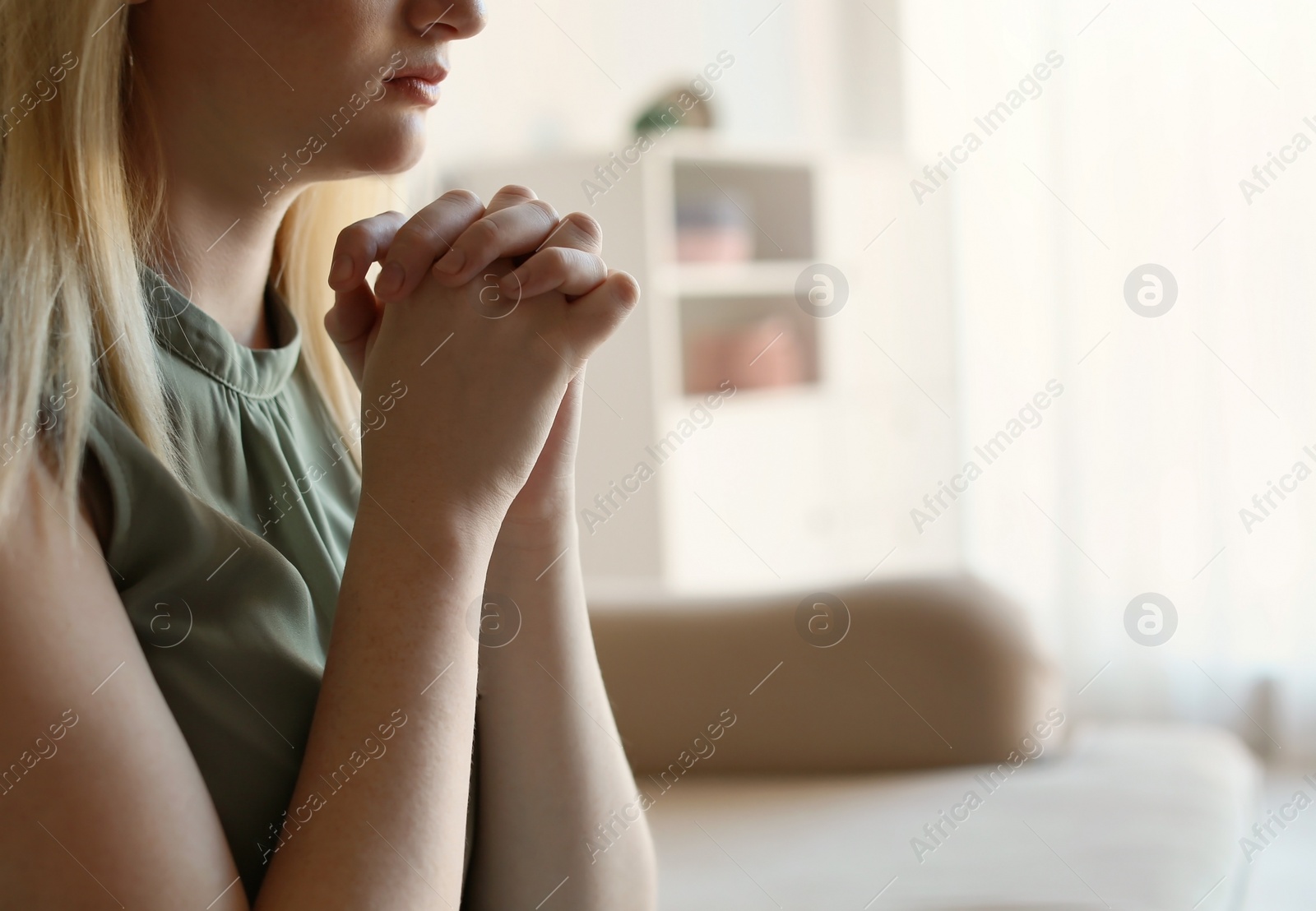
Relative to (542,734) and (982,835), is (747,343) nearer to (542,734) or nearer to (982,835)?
(982,835)

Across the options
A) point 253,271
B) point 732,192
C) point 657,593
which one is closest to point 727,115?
point 732,192

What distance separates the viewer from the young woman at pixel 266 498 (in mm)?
511

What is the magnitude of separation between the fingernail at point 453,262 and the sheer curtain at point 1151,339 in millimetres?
2407

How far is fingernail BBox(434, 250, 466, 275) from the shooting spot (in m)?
0.63

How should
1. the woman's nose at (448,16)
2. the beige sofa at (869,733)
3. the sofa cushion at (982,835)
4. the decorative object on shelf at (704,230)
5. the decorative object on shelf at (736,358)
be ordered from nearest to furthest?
the woman's nose at (448,16), the sofa cushion at (982,835), the beige sofa at (869,733), the decorative object on shelf at (704,230), the decorative object on shelf at (736,358)

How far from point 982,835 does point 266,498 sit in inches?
33.2

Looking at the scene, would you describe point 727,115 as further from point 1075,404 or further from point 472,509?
point 472,509

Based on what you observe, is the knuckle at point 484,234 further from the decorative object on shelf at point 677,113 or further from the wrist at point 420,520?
the decorative object on shelf at point 677,113

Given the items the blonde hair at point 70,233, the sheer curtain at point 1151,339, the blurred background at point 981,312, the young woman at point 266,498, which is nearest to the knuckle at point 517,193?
the young woman at point 266,498

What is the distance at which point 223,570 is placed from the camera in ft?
2.02

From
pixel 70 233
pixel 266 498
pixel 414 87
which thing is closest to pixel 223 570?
pixel 266 498

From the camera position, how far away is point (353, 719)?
1.87 feet

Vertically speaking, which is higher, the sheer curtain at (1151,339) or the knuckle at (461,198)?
the knuckle at (461,198)

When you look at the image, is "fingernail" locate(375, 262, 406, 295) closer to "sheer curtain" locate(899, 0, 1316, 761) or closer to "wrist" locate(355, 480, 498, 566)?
"wrist" locate(355, 480, 498, 566)
